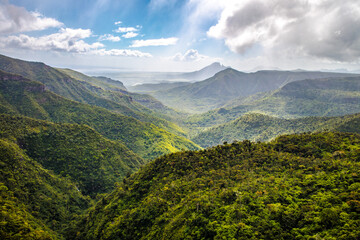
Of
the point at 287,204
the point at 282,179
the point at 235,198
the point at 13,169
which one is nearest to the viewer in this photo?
the point at 287,204

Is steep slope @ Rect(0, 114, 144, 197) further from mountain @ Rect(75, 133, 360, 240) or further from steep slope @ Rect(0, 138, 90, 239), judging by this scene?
mountain @ Rect(75, 133, 360, 240)

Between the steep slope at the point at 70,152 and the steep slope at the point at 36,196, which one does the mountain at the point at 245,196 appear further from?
the steep slope at the point at 70,152

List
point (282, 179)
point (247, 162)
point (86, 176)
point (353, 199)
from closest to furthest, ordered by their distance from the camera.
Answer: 1. point (353, 199)
2. point (282, 179)
3. point (247, 162)
4. point (86, 176)

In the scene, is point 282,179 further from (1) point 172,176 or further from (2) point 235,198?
(1) point 172,176

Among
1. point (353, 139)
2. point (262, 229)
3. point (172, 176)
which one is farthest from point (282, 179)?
point (353, 139)

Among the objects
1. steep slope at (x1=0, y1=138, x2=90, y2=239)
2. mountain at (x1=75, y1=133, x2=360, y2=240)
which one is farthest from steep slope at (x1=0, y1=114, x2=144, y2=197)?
mountain at (x1=75, y1=133, x2=360, y2=240)

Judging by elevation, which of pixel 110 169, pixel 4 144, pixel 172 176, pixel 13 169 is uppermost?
pixel 4 144

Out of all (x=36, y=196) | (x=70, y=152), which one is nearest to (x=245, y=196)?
(x=36, y=196)
